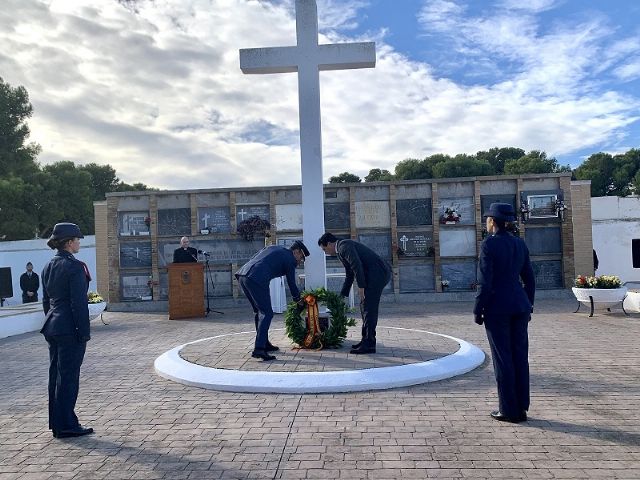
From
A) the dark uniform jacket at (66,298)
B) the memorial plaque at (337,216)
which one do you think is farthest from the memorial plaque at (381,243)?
the dark uniform jacket at (66,298)

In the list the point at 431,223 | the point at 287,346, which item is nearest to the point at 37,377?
the point at 287,346

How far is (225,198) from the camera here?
51.4 feet

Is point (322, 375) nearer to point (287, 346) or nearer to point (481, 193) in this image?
point (287, 346)

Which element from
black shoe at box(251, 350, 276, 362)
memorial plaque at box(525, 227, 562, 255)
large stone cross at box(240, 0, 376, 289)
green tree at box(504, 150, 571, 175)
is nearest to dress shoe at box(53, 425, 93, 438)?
black shoe at box(251, 350, 276, 362)

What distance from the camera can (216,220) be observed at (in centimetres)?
1566

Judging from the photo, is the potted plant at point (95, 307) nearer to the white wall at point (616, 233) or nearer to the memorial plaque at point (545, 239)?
the memorial plaque at point (545, 239)

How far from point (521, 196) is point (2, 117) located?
30.6m

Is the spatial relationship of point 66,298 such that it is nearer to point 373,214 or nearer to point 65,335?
point 65,335

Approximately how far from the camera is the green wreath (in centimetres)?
733

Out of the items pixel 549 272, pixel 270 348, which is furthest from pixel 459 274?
pixel 270 348

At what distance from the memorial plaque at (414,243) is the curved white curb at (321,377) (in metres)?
8.63

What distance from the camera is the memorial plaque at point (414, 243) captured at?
49.8 ft

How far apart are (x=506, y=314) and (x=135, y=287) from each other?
13.1 metres

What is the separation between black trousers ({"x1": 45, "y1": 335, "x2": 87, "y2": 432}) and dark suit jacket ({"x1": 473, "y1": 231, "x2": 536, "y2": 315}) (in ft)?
11.8
